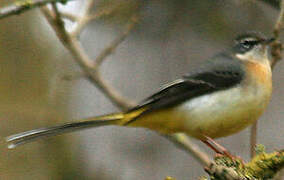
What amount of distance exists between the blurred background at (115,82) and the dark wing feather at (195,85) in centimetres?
127

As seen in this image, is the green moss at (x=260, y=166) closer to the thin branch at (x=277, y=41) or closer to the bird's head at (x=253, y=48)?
the thin branch at (x=277, y=41)

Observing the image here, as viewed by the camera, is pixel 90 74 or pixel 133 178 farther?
pixel 133 178

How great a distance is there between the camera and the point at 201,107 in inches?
187

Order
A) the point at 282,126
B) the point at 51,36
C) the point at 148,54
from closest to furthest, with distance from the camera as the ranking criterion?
the point at 282,126
the point at 51,36
the point at 148,54

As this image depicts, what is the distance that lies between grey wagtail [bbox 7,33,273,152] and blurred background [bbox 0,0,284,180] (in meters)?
1.23

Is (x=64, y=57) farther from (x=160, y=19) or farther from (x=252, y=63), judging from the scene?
(x=252, y=63)

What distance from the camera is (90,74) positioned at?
546cm

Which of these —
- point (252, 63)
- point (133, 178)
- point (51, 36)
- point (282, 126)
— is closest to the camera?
point (252, 63)

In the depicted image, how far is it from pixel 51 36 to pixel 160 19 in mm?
1643

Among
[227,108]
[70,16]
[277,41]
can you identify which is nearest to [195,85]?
[227,108]

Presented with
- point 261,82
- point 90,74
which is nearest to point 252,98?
point 261,82

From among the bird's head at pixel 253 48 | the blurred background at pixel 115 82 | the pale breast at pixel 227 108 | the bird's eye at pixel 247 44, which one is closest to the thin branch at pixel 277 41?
the pale breast at pixel 227 108

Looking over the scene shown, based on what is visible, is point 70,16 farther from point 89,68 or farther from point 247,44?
point 247,44

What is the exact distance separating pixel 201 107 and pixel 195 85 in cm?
23
